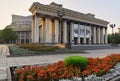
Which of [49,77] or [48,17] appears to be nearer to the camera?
[49,77]

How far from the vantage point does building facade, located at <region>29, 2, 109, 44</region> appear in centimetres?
6242

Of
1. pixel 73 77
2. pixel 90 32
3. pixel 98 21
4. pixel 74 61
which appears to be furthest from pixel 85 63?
pixel 98 21

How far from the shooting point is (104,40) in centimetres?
10325

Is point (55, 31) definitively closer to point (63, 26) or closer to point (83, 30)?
point (63, 26)

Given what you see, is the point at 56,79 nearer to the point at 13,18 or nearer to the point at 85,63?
the point at 85,63

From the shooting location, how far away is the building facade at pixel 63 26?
205 feet

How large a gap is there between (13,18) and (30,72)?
465 ft

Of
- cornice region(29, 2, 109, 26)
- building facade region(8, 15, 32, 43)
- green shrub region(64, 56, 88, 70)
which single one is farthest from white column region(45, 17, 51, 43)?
green shrub region(64, 56, 88, 70)

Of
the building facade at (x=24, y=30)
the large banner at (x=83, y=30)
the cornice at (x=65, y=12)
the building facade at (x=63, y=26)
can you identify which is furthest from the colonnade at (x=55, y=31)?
the building facade at (x=24, y=30)

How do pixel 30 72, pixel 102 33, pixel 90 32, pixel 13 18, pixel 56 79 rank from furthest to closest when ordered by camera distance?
pixel 13 18 → pixel 102 33 → pixel 90 32 → pixel 30 72 → pixel 56 79

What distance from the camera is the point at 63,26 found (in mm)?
73562

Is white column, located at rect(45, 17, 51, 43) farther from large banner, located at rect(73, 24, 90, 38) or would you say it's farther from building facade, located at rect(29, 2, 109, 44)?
large banner, located at rect(73, 24, 90, 38)

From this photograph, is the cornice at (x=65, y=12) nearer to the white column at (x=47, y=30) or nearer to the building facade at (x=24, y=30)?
the white column at (x=47, y=30)

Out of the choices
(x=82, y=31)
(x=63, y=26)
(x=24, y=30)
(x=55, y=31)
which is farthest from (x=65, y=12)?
(x=24, y=30)
